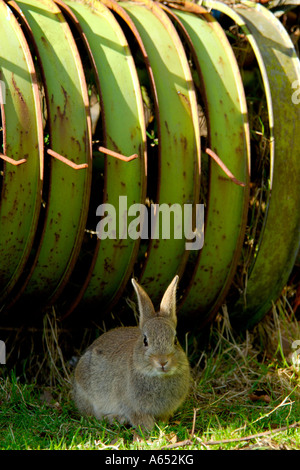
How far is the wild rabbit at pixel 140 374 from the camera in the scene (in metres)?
3.72

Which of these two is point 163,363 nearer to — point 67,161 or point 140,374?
point 140,374

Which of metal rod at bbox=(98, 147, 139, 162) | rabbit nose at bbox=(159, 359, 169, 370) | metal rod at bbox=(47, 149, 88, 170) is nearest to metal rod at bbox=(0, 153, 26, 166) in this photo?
metal rod at bbox=(47, 149, 88, 170)

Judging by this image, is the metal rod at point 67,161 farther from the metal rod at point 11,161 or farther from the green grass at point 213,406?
the green grass at point 213,406

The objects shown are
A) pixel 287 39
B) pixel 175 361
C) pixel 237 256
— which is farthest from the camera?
pixel 287 39

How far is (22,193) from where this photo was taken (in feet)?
13.5

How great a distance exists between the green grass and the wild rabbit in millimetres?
90

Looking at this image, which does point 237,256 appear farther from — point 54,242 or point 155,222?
point 54,242

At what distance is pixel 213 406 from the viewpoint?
4.17 meters

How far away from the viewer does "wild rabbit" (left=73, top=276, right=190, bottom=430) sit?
372 centimetres

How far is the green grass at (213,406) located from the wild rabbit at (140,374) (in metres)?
0.09

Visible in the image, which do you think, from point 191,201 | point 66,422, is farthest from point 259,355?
point 66,422

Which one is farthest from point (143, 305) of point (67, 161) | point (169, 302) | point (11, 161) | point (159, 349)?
point (11, 161)

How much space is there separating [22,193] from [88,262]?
0.96 metres

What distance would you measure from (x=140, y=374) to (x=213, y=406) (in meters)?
0.58
